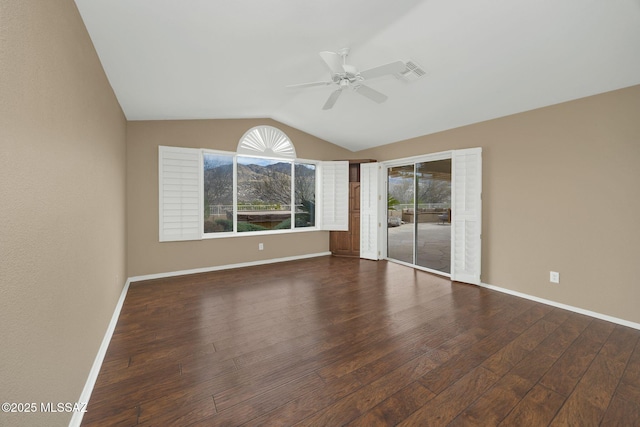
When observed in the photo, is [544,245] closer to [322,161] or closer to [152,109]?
[322,161]

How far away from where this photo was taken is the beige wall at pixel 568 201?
108 inches

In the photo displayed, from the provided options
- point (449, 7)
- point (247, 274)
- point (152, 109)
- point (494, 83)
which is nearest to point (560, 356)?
point (494, 83)

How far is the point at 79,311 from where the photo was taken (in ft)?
5.44

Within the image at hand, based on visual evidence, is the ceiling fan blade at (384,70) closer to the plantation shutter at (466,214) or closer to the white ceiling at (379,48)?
the white ceiling at (379,48)

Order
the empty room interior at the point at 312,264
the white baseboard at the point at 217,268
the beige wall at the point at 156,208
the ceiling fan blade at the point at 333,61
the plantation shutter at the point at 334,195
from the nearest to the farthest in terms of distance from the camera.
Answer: the empty room interior at the point at 312,264, the ceiling fan blade at the point at 333,61, the beige wall at the point at 156,208, the white baseboard at the point at 217,268, the plantation shutter at the point at 334,195

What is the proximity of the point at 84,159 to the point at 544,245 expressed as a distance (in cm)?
485

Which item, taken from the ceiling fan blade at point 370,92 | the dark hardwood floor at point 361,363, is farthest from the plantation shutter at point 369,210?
the ceiling fan blade at point 370,92

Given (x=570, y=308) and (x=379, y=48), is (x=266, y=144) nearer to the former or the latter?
(x=379, y=48)

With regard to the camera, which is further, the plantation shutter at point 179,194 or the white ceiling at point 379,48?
the plantation shutter at point 179,194

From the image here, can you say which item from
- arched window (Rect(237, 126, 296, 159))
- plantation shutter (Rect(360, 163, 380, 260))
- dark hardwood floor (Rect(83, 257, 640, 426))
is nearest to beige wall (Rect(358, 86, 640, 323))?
dark hardwood floor (Rect(83, 257, 640, 426))

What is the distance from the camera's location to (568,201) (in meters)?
3.13

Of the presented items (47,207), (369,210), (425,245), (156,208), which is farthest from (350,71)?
(425,245)

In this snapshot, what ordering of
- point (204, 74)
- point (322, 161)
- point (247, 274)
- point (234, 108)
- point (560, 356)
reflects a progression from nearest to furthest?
point (560, 356) < point (204, 74) < point (234, 108) < point (247, 274) < point (322, 161)

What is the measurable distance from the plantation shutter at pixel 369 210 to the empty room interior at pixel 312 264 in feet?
2.29
